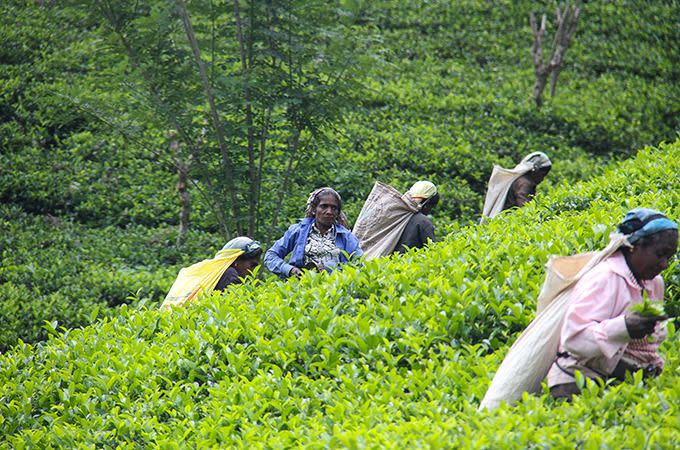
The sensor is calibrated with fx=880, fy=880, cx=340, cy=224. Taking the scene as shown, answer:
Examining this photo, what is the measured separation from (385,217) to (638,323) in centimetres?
432

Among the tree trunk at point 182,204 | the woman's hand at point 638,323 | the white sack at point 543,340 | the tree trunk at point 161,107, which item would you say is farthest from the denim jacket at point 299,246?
the tree trunk at point 182,204

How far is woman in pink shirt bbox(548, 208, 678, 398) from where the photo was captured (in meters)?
4.16

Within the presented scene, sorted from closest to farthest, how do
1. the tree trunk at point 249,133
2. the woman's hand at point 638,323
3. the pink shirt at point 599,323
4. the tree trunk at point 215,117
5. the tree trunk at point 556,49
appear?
the woman's hand at point 638,323 → the pink shirt at point 599,323 → the tree trunk at point 215,117 → the tree trunk at point 249,133 → the tree trunk at point 556,49

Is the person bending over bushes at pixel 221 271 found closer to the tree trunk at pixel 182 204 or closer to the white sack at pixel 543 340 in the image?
the white sack at pixel 543 340

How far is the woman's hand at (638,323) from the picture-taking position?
13.2ft

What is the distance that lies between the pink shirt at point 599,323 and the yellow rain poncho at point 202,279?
3.88 metres

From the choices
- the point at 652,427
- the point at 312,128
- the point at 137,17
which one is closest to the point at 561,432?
the point at 652,427

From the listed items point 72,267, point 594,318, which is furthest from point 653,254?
point 72,267

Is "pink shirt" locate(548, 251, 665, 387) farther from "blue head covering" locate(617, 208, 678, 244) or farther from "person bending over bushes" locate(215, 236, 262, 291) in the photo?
"person bending over bushes" locate(215, 236, 262, 291)

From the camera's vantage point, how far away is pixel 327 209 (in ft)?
24.7

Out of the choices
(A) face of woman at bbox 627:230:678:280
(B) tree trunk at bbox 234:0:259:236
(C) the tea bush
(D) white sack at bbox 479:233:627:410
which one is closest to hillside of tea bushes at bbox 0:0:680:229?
(B) tree trunk at bbox 234:0:259:236

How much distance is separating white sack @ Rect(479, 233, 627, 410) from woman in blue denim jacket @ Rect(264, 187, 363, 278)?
314 cm

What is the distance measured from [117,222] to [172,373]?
352 inches

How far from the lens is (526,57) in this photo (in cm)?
2264
